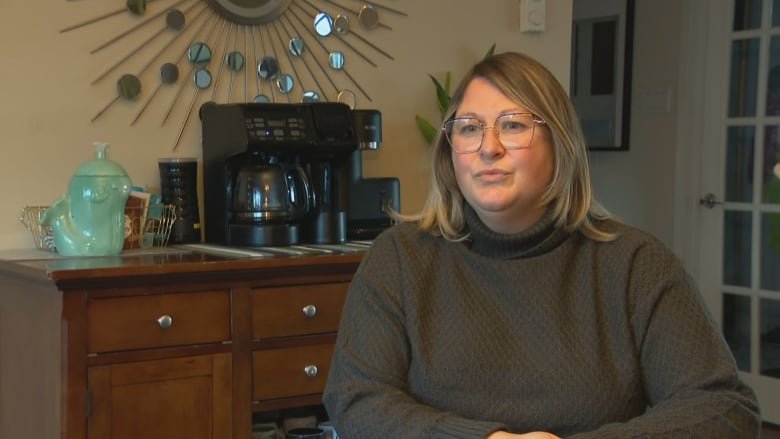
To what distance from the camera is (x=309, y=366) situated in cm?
242

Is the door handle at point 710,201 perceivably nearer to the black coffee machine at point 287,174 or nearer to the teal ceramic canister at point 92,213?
the black coffee machine at point 287,174

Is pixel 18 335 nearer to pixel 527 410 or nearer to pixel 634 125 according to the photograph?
pixel 527 410

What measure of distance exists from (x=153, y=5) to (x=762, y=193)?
8.73ft

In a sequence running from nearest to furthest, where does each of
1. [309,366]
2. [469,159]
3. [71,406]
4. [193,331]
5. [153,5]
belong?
1. [469,159]
2. [71,406]
3. [193,331]
4. [309,366]
5. [153,5]

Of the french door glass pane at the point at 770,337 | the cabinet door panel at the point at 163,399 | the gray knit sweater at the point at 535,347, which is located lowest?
the french door glass pane at the point at 770,337

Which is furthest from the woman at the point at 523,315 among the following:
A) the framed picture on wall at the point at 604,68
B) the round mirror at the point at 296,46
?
the framed picture on wall at the point at 604,68

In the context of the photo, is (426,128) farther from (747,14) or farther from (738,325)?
(738,325)

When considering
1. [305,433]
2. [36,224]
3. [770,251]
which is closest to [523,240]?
[305,433]

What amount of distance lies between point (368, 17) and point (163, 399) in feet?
4.62

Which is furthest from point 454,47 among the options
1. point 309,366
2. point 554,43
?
point 309,366

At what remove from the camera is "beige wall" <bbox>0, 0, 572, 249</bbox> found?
2.55 meters

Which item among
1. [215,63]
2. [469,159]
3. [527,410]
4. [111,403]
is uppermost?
[215,63]

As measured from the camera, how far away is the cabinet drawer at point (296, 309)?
234 centimetres

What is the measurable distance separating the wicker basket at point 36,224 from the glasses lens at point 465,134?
1362mm
